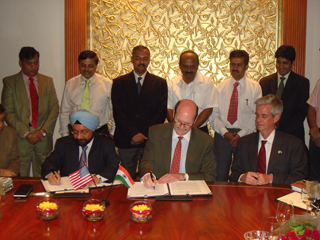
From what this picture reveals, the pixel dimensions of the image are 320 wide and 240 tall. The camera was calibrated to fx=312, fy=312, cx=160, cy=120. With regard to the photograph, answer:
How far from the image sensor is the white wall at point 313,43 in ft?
16.2

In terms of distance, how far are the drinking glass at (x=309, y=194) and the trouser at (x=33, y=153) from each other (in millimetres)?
3400

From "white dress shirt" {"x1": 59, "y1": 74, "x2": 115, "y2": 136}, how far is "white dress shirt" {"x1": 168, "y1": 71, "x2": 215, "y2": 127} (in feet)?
2.90

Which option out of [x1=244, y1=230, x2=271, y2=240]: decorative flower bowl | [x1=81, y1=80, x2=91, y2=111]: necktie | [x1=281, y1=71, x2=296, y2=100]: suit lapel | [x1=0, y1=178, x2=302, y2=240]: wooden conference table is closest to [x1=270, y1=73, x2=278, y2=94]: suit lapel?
[x1=281, y1=71, x2=296, y2=100]: suit lapel

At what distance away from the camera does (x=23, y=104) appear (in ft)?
14.0

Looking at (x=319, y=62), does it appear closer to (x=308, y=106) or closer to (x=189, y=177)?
(x=308, y=106)

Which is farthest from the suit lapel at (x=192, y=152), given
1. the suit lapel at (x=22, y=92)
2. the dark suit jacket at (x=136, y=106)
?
the suit lapel at (x=22, y=92)

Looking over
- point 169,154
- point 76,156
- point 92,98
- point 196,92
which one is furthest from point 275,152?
point 92,98

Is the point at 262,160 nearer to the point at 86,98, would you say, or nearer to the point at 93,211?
the point at 93,211

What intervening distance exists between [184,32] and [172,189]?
3366mm

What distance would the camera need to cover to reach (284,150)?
2.86 meters

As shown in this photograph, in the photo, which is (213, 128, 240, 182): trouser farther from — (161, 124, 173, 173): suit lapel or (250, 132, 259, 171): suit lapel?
(161, 124, 173, 173): suit lapel

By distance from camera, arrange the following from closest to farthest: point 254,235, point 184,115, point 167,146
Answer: point 254,235
point 184,115
point 167,146

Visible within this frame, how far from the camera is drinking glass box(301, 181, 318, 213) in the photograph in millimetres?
2031

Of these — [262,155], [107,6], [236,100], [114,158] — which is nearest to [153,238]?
[114,158]
